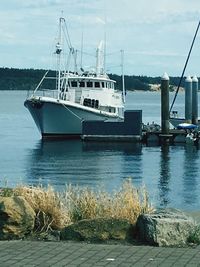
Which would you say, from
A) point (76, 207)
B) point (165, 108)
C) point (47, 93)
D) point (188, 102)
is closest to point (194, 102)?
point (188, 102)

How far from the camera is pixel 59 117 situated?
56719 millimetres

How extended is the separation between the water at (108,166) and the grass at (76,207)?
9514 millimetres

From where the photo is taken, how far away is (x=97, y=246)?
8.75 m

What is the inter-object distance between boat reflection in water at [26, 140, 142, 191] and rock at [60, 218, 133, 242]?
45.7 feet

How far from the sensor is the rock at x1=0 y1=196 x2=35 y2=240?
30.4 ft

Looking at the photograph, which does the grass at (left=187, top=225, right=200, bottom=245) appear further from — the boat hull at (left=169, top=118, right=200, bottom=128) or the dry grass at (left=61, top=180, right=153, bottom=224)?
the boat hull at (left=169, top=118, right=200, bottom=128)

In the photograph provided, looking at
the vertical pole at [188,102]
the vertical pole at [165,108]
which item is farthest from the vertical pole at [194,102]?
the vertical pole at [165,108]

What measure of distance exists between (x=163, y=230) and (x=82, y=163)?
29.7 m

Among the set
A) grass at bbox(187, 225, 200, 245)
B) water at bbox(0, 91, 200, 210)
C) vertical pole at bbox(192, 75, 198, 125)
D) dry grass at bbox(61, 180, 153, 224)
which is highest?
vertical pole at bbox(192, 75, 198, 125)

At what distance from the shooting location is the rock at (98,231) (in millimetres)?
9102

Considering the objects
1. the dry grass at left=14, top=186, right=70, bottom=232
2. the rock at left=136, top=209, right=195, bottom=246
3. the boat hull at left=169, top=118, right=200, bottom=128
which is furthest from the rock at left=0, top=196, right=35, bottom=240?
the boat hull at left=169, top=118, right=200, bottom=128

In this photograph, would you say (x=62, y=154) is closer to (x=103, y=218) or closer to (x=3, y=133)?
(x=3, y=133)

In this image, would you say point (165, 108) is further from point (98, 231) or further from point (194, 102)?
point (98, 231)

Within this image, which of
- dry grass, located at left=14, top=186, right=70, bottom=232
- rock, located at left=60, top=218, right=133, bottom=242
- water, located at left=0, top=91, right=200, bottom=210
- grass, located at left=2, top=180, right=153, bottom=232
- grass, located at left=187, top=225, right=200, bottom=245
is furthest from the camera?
water, located at left=0, top=91, right=200, bottom=210
